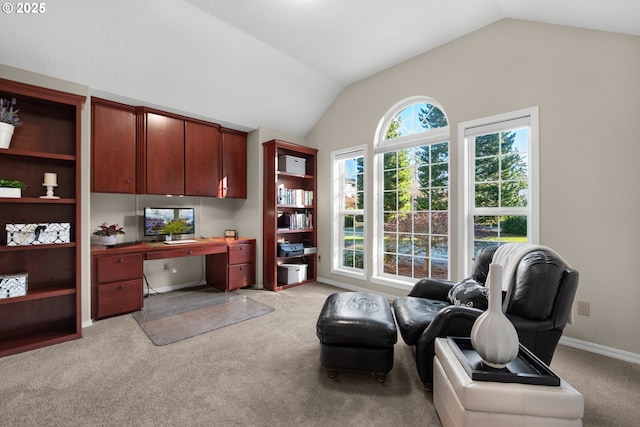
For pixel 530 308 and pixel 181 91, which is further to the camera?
pixel 181 91

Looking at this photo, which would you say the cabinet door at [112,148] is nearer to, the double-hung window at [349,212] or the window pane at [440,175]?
the double-hung window at [349,212]

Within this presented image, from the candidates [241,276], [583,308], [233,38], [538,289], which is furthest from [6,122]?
[583,308]

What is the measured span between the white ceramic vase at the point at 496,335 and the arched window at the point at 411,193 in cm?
203

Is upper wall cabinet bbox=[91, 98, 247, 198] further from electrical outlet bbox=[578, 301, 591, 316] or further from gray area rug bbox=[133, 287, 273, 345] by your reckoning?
electrical outlet bbox=[578, 301, 591, 316]

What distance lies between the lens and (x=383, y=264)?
13.0ft

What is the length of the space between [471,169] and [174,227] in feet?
12.3

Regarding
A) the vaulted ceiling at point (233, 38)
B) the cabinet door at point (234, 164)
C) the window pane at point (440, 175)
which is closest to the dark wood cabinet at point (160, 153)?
the vaulted ceiling at point (233, 38)

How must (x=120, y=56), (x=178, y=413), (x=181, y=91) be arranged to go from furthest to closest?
1. (x=181, y=91)
2. (x=120, y=56)
3. (x=178, y=413)

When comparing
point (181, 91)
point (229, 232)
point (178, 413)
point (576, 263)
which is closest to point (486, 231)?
point (576, 263)

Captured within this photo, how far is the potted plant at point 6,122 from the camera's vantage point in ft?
7.58

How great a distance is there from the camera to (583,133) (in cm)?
241

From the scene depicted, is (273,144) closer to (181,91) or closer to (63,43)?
(181,91)

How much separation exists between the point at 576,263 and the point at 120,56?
455cm

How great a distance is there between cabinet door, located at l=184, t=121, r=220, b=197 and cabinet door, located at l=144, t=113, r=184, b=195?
0.08 metres
